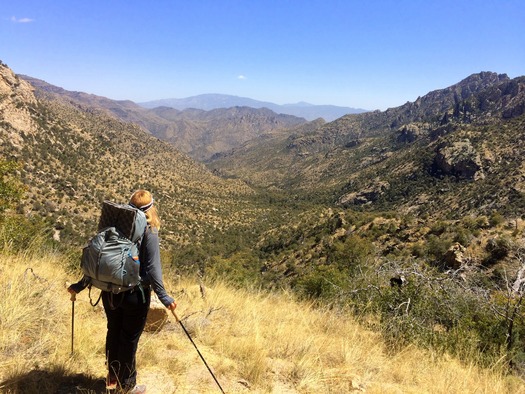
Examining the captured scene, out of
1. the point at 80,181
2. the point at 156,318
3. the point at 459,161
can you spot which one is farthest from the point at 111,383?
the point at 459,161

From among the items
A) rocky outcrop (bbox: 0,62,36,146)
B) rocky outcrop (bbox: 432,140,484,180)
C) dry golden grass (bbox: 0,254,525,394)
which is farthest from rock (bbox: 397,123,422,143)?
dry golden grass (bbox: 0,254,525,394)

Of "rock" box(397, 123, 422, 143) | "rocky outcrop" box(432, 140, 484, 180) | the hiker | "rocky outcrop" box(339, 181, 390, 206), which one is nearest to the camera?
the hiker

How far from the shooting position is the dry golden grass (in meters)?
3.04

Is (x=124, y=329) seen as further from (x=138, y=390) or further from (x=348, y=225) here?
(x=348, y=225)

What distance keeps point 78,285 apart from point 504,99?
148255 millimetres

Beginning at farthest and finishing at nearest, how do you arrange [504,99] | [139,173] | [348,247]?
1. [504,99]
2. [139,173]
3. [348,247]

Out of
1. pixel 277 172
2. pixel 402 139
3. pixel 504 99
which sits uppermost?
pixel 504 99

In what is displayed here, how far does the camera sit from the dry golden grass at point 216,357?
3.04 m

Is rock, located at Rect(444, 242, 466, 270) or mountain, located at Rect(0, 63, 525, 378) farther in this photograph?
rock, located at Rect(444, 242, 466, 270)

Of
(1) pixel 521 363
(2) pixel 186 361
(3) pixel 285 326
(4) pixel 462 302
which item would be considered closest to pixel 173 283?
(3) pixel 285 326

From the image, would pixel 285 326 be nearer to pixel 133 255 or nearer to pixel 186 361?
pixel 186 361

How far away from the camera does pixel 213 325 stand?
453 cm

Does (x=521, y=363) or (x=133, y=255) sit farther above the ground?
(x=133, y=255)

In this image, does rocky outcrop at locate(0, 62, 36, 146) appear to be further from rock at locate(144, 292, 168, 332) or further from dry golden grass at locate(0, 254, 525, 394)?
rock at locate(144, 292, 168, 332)
